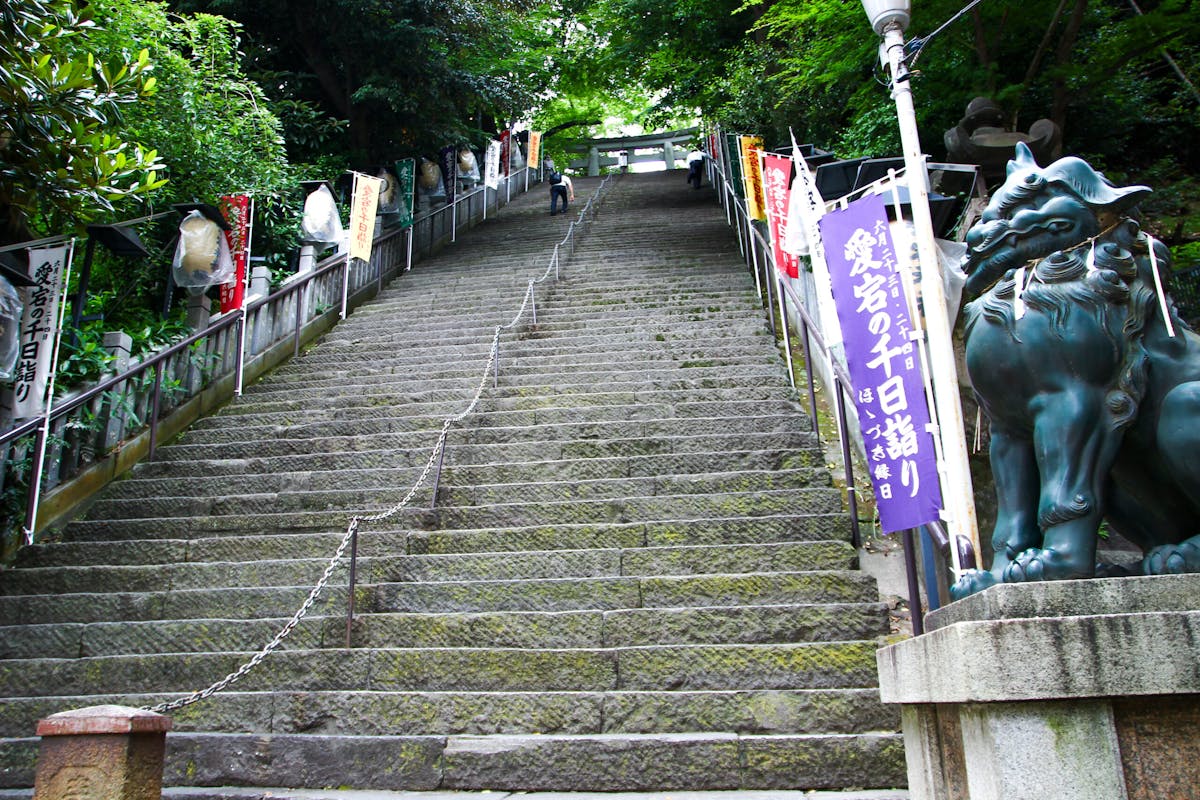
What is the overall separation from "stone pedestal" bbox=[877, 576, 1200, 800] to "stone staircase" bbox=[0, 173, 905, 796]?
6.70 feet

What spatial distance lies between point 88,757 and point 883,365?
4.07 m

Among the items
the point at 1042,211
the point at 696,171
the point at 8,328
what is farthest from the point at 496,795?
the point at 696,171

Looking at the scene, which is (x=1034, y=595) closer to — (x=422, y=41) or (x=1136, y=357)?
Result: (x=1136, y=357)

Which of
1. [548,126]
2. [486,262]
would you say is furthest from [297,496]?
[548,126]

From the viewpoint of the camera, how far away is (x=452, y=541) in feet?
19.8

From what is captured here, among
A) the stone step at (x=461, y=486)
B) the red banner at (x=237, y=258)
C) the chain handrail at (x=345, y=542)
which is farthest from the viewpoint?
the red banner at (x=237, y=258)

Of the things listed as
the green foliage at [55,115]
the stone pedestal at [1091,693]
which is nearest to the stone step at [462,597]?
the stone pedestal at [1091,693]

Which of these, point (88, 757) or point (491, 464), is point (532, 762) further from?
point (491, 464)

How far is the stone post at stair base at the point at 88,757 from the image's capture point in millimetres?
3336

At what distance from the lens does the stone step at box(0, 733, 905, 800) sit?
3865 millimetres

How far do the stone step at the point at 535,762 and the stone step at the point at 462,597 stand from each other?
1092 millimetres

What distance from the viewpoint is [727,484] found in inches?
253

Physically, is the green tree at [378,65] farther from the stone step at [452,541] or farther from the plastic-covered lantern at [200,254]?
the stone step at [452,541]

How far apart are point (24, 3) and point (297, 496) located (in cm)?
406
